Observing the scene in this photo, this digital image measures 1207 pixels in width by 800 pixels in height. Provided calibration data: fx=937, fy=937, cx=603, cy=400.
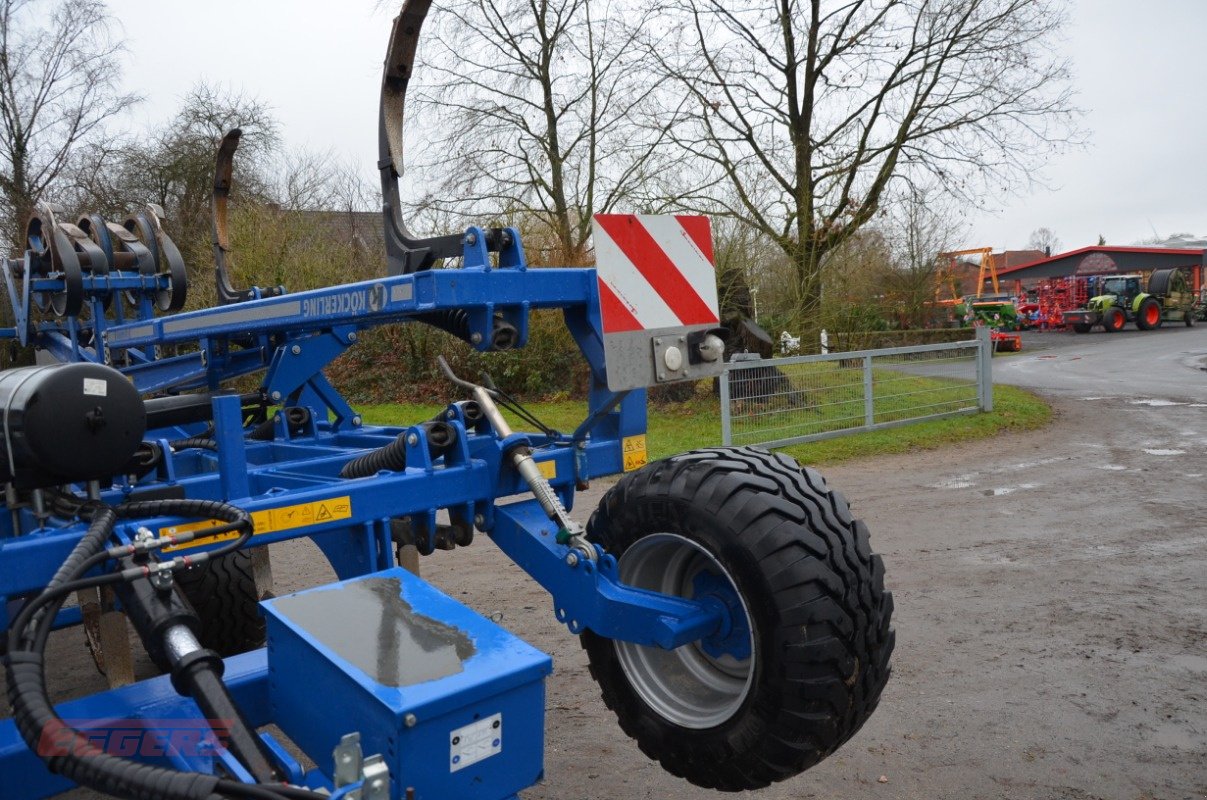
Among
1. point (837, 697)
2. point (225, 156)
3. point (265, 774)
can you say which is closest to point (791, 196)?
point (225, 156)

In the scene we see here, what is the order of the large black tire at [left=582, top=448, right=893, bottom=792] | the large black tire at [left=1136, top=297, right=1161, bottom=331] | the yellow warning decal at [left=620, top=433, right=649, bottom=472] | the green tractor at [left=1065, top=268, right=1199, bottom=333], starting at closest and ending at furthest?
the large black tire at [left=582, top=448, right=893, bottom=792]
the yellow warning decal at [left=620, top=433, right=649, bottom=472]
the green tractor at [left=1065, top=268, right=1199, bottom=333]
the large black tire at [left=1136, top=297, right=1161, bottom=331]

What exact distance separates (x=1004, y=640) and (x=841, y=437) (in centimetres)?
680

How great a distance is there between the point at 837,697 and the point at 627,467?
1165mm

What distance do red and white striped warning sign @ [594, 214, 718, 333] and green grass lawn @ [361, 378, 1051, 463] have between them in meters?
6.63

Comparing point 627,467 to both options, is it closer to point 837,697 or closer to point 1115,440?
point 837,697

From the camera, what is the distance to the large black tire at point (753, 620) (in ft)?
7.88

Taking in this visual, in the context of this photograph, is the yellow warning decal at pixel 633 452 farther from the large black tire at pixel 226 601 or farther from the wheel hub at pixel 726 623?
the large black tire at pixel 226 601

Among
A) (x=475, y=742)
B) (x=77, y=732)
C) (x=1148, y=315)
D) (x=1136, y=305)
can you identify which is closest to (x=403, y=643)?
(x=475, y=742)

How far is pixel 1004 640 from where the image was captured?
4352 mm

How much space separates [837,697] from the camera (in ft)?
7.93

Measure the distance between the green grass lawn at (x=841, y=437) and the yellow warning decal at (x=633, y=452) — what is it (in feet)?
19.9

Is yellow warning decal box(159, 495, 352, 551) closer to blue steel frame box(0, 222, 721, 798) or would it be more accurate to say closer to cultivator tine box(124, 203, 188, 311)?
blue steel frame box(0, 222, 721, 798)

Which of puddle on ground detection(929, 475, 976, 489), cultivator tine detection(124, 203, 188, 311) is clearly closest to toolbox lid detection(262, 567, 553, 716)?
cultivator tine detection(124, 203, 188, 311)

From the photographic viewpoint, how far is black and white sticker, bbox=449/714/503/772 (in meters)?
1.73
